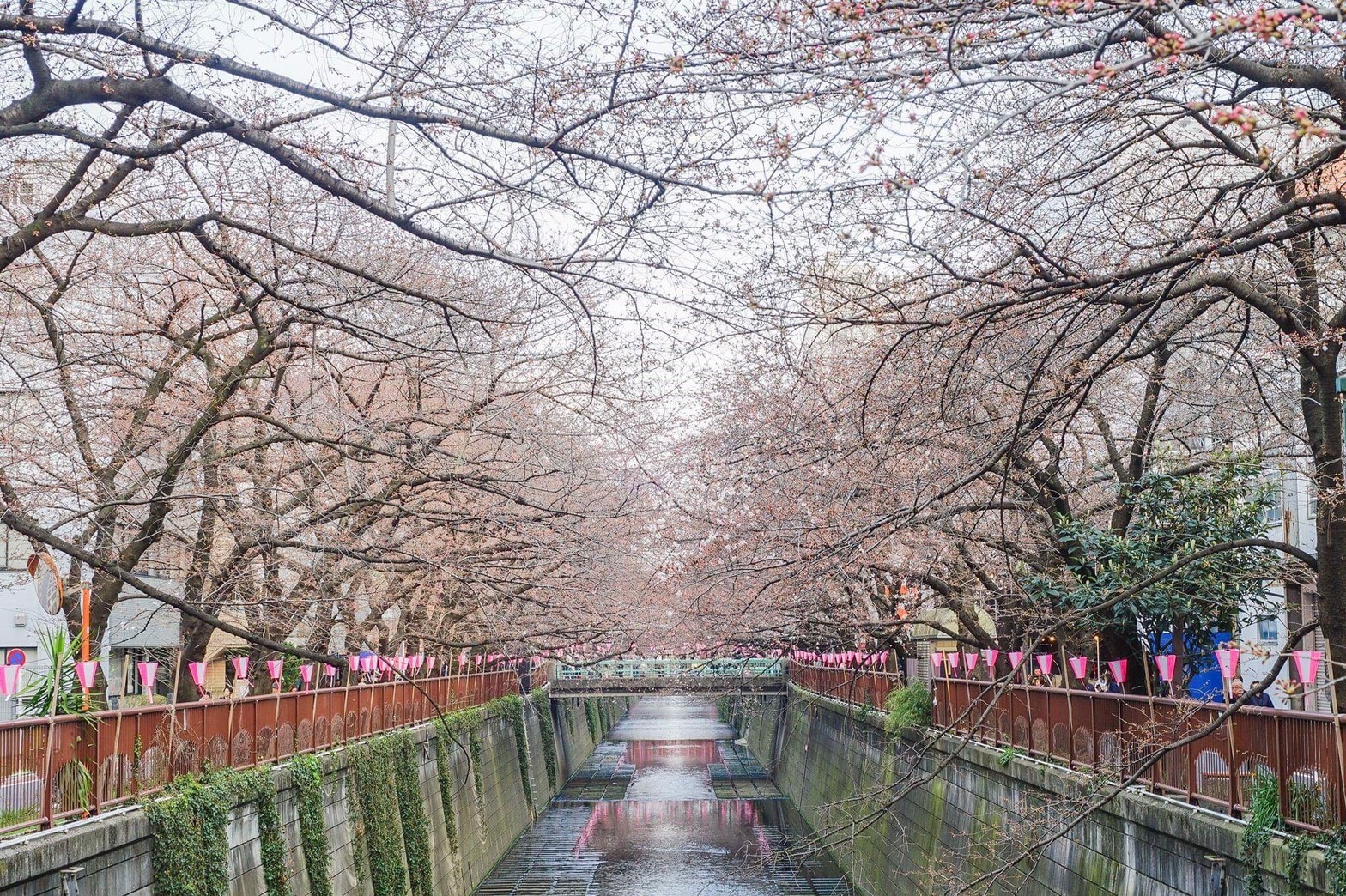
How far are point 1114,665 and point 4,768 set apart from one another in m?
12.6

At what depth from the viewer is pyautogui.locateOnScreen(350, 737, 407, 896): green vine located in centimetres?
2256

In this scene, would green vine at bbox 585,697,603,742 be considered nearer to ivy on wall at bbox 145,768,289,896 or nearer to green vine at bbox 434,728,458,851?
green vine at bbox 434,728,458,851

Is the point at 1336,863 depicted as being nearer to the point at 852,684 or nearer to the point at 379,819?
the point at 379,819

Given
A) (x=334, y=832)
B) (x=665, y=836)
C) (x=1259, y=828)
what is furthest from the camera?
(x=665, y=836)

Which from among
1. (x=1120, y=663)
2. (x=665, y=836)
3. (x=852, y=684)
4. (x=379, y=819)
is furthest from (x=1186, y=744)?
(x=665, y=836)

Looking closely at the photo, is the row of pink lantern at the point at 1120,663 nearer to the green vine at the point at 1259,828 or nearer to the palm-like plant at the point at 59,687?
the green vine at the point at 1259,828

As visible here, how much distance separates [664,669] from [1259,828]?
5863cm

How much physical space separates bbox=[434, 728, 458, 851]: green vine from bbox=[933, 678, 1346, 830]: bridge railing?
15340 mm

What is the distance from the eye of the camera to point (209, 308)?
774 inches

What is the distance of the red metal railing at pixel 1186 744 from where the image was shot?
392 inches

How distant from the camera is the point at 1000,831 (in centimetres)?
1650

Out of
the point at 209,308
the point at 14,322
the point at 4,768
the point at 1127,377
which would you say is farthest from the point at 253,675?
the point at 1127,377

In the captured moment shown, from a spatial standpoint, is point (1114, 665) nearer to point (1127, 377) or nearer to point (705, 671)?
point (1127, 377)

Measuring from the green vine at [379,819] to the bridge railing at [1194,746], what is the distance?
1093cm
